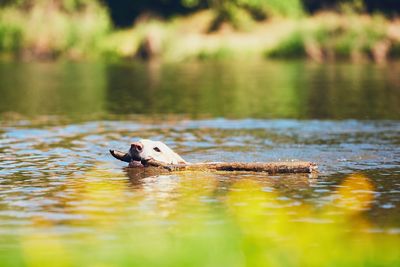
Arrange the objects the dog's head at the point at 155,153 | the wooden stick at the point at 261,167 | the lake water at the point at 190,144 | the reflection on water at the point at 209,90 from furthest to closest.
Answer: the reflection on water at the point at 209,90, the dog's head at the point at 155,153, the wooden stick at the point at 261,167, the lake water at the point at 190,144

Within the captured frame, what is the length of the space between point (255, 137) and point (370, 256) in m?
11.2

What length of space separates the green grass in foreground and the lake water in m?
0.06

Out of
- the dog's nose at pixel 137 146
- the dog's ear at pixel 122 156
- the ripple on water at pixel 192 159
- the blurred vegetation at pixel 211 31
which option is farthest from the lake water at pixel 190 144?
the blurred vegetation at pixel 211 31

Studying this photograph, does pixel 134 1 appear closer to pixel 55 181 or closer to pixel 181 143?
pixel 181 143

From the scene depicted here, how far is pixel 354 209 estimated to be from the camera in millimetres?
11297

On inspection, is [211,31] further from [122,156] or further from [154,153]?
[154,153]

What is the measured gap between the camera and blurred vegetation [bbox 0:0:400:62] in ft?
179

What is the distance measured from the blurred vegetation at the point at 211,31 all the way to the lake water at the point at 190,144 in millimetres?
14465

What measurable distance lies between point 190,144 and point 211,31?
42226mm

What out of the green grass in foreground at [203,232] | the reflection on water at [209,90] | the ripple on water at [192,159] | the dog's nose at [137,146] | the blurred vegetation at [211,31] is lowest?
the green grass in foreground at [203,232]

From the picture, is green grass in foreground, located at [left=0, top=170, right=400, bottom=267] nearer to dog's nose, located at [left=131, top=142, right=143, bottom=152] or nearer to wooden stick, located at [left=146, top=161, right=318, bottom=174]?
wooden stick, located at [left=146, top=161, right=318, bottom=174]

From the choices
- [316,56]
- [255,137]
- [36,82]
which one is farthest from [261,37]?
[255,137]

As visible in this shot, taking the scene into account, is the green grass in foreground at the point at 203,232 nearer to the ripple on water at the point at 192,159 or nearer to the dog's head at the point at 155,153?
the ripple on water at the point at 192,159

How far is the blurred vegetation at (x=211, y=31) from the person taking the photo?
5453 cm
